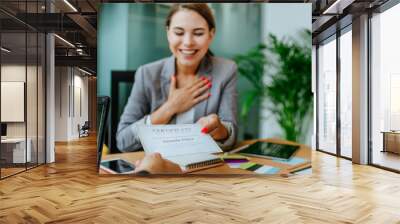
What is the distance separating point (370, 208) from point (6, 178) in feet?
16.8

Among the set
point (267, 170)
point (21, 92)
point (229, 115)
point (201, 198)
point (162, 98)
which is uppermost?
point (21, 92)

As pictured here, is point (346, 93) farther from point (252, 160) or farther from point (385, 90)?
point (252, 160)

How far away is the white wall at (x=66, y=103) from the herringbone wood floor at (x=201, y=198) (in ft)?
27.4

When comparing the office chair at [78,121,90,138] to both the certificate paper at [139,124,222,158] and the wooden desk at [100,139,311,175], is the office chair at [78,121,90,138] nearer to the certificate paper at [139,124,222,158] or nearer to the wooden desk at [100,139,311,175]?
the wooden desk at [100,139,311,175]

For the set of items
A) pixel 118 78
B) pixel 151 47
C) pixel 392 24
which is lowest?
pixel 118 78

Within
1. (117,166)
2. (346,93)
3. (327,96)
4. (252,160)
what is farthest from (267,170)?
(327,96)

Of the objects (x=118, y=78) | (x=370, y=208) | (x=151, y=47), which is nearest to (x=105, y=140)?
(x=118, y=78)

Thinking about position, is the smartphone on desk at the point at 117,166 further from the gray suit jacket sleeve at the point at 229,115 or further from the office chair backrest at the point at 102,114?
the gray suit jacket sleeve at the point at 229,115

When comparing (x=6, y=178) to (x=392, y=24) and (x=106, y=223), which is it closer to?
(x=106, y=223)

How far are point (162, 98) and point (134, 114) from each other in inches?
19.4

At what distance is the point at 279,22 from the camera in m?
5.94

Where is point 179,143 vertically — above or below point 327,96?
below

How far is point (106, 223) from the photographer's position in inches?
137

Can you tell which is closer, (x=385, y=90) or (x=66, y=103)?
(x=385, y=90)
